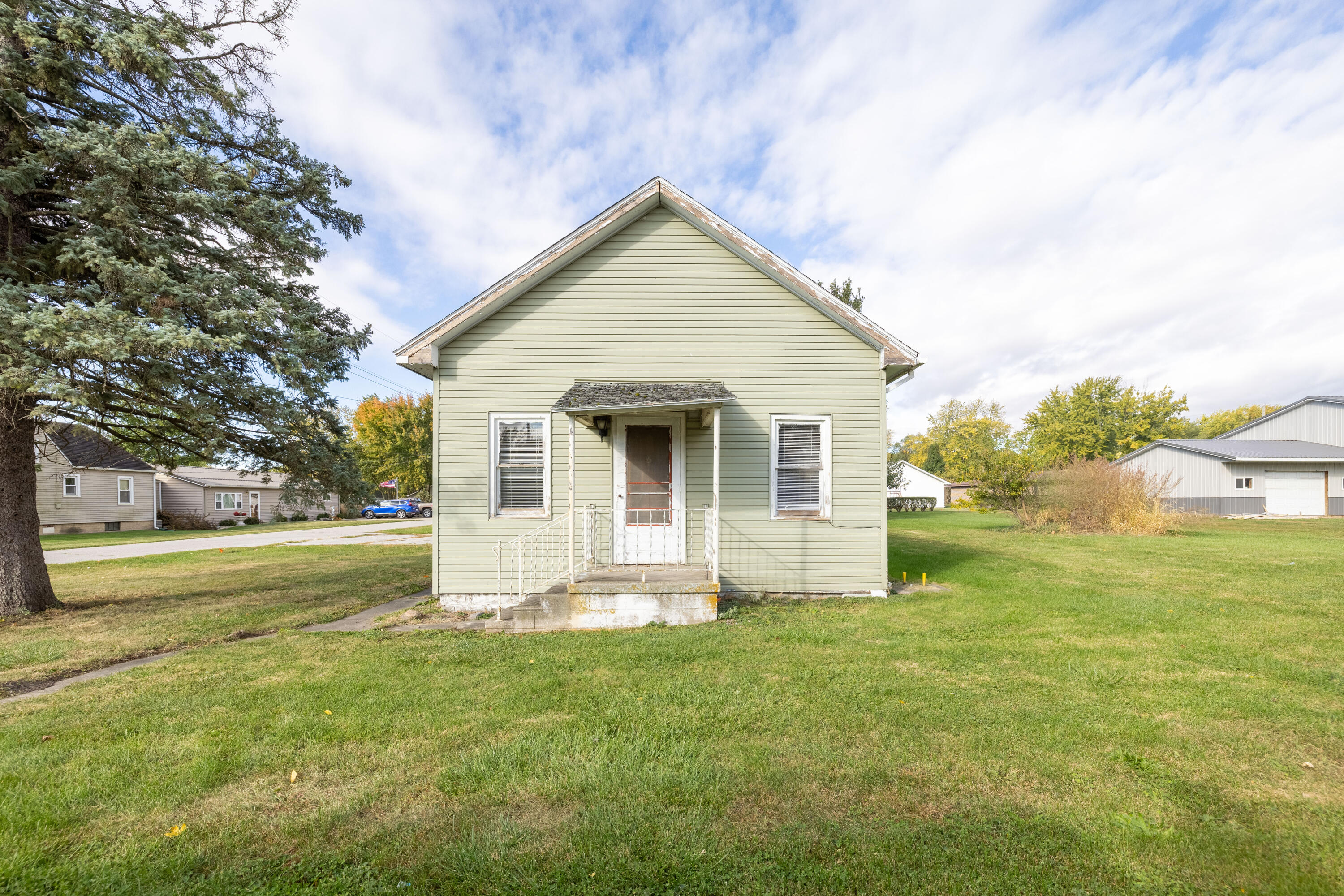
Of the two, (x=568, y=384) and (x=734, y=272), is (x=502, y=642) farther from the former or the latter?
(x=734, y=272)

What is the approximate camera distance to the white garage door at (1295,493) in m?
29.2

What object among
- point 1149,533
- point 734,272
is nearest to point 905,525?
point 1149,533

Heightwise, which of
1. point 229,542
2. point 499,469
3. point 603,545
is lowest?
point 229,542

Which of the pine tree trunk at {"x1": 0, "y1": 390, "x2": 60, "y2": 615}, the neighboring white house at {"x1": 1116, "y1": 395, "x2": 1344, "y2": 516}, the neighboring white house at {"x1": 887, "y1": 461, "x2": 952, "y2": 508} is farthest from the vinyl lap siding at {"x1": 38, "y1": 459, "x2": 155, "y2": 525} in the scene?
the neighboring white house at {"x1": 887, "y1": 461, "x2": 952, "y2": 508}

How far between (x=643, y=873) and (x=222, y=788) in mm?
2900

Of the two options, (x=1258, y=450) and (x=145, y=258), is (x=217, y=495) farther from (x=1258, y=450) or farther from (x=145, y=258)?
(x=1258, y=450)

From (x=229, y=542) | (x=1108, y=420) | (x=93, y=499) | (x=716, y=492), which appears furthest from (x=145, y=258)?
(x=1108, y=420)

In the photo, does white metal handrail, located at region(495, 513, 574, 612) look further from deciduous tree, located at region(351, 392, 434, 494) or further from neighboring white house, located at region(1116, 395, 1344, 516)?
deciduous tree, located at region(351, 392, 434, 494)

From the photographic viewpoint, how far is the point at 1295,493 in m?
29.4

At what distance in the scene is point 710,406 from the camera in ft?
27.2

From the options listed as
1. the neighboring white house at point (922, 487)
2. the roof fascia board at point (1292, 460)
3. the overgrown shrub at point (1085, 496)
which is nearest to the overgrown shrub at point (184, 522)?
the overgrown shrub at point (1085, 496)

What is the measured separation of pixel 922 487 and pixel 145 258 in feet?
198

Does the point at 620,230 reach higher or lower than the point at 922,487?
higher

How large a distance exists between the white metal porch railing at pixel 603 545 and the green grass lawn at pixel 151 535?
17292mm
